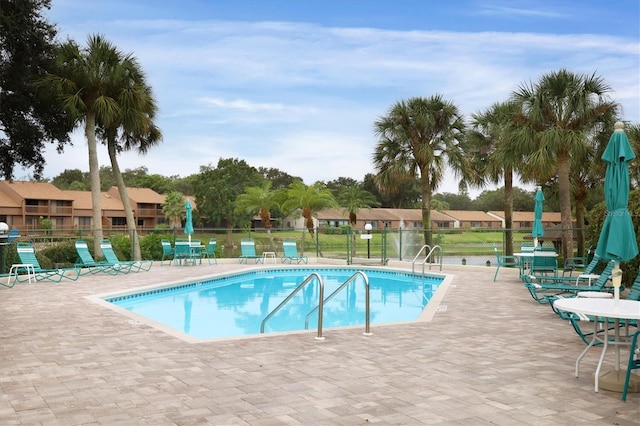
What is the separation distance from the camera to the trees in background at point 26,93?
17.2 metres

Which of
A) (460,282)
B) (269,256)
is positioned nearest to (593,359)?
(460,282)

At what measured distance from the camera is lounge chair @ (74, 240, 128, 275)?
579 inches

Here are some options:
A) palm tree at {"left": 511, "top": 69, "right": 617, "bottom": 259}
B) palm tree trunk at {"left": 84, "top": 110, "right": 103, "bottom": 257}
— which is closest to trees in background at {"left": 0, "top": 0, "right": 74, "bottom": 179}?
palm tree trunk at {"left": 84, "top": 110, "right": 103, "bottom": 257}

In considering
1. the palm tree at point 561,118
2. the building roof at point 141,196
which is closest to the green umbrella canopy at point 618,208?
the palm tree at point 561,118

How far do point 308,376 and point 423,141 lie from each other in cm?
1911

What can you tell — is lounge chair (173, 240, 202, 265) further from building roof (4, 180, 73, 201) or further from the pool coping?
building roof (4, 180, 73, 201)

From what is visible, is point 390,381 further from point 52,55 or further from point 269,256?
point 52,55

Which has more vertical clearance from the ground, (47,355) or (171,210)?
(171,210)

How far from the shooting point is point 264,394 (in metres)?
4.27

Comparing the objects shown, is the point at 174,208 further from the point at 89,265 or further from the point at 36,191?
the point at 89,265

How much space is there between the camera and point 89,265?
14.6m

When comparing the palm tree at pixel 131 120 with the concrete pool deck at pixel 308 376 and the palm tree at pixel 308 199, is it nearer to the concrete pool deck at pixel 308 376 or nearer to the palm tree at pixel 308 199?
the concrete pool deck at pixel 308 376

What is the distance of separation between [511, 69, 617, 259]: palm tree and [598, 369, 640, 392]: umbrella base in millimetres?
12637

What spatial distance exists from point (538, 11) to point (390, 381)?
1209 centimetres
